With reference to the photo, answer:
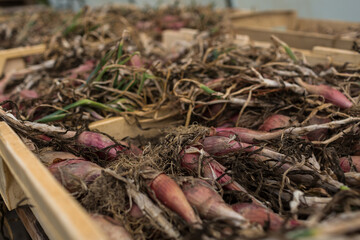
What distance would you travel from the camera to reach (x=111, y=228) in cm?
113

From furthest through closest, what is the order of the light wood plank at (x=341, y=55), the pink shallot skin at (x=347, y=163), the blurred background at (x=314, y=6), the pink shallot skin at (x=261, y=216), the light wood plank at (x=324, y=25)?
the blurred background at (x=314, y=6), the light wood plank at (x=324, y=25), the light wood plank at (x=341, y=55), the pink shallot skin at (x=347, y=163), the pink shallot skin at (x=261, y=216)

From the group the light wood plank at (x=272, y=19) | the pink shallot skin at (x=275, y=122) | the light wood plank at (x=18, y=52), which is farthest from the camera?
the light wood plank at (x=272, y=19)

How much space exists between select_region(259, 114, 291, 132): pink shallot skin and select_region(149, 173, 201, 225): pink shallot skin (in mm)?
661

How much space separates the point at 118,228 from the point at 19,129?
0.74 m

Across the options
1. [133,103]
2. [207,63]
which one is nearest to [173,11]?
[207,63]

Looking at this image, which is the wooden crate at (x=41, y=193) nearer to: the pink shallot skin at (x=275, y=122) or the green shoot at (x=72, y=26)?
the pink shallot skin at (x=275, y=122)

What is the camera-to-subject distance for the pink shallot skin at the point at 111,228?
111 centimetres

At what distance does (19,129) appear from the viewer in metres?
1.53

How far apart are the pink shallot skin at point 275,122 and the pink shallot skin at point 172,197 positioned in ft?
2.17

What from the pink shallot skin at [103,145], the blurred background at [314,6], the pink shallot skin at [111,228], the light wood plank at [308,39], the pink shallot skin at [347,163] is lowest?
the pink shallot skin at [111,228]

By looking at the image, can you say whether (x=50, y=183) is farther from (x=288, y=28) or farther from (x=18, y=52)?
(x=288, y=28)

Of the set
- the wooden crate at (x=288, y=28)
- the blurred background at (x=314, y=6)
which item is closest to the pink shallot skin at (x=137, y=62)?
the wooden crate at (x=288, y=28)

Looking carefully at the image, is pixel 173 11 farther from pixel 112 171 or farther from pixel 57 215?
pixel 57 215

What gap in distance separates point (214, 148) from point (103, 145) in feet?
1.76
